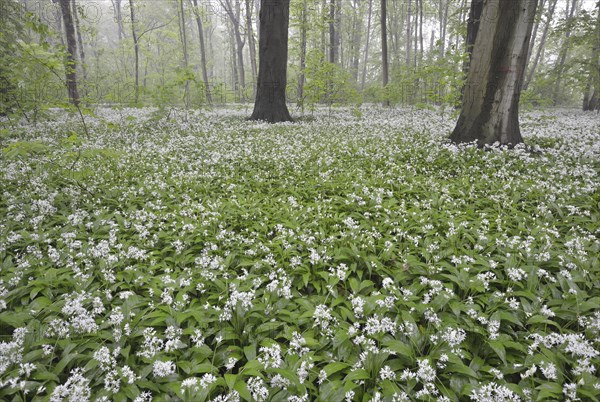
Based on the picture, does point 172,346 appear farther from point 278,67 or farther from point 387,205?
point 278,67

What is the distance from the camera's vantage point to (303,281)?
340 cm

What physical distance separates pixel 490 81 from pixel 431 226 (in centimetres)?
532

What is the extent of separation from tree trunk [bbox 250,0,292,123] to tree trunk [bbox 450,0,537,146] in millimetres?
7444

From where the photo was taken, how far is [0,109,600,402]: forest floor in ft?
7.48

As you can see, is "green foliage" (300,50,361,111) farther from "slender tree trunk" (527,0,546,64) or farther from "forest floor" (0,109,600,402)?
"forest floor" (0,109,600,402)

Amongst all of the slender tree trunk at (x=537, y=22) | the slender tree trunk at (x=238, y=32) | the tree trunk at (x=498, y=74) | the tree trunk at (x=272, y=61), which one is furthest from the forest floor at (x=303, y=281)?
the slender tree trunk at (x=238, y=32)

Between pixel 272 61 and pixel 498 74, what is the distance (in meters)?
8.35

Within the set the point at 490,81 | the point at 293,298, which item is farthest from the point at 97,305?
the point at 490,81

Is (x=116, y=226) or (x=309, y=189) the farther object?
(x=309, y=189)

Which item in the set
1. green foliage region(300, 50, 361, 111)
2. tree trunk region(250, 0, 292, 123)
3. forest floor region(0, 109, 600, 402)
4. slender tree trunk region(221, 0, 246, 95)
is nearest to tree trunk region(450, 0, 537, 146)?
forest floor region(0, 109, 600, 402)

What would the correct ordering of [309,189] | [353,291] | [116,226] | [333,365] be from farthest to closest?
[309,189], [116,226], [353,291], [333,365]

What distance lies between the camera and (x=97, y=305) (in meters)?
2.78

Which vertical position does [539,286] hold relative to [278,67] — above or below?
below

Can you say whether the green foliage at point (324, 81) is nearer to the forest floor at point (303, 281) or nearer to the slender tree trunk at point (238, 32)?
the forest floor at point (303, 281)
